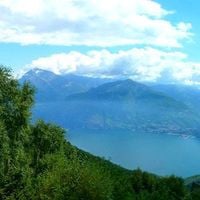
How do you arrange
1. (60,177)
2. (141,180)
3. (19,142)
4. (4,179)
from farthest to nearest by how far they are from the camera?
1. (141,180)
2. (19,142)
3. (4,179)
4. (60,177)

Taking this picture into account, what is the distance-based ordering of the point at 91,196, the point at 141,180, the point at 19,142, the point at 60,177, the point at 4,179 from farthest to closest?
1. the point at 141,180
2. the point at 19,142
3. the point at 4,179
4. the point at 60,177
5. the point at 91,196

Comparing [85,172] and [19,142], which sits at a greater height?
[19,142]

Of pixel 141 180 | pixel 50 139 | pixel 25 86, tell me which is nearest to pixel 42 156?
pixel 50 139

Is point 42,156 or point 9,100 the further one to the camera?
point 42,156

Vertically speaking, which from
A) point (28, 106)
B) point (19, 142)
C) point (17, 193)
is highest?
point (28, 106)

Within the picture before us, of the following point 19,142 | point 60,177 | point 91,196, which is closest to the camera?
point 91,196

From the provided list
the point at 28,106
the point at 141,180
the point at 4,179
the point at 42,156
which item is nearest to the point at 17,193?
the point at 4,179

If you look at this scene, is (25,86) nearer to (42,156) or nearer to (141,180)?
(42,156)

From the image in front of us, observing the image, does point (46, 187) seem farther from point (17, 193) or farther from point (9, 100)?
point (9, 100)

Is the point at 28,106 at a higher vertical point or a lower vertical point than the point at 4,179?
higher
